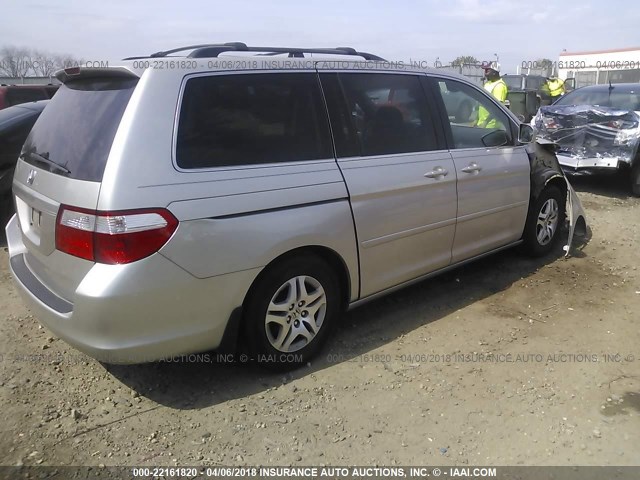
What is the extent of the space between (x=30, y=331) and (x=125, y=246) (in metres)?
1.85

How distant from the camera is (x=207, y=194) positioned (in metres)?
2.71

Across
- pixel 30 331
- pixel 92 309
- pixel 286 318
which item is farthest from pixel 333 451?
pixel 30 331

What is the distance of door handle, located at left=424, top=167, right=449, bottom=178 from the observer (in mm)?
3793

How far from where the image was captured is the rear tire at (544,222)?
4961 mm

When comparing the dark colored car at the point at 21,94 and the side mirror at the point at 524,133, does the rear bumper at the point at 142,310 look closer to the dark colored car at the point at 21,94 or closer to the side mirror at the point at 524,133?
Result: the side mirror at the point at 524,133

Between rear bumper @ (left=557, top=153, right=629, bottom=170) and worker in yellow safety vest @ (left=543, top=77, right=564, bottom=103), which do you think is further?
worker in yellow safety vest @ (left=543, top=77, right=564, bottom=103)

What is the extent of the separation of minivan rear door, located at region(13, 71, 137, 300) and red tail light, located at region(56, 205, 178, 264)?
0.06m

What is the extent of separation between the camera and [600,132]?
25.9ft

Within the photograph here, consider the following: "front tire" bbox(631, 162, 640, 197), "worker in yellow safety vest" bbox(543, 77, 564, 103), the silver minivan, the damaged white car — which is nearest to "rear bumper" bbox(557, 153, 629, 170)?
the damaged white car

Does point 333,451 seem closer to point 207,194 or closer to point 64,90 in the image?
point 207,194

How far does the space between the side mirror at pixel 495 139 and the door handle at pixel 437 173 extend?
0.71 m

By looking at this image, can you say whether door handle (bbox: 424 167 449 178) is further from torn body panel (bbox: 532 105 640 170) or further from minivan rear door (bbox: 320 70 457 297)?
torn body panel (bbox: 532 105 640 170)

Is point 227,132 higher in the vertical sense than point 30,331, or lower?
higher

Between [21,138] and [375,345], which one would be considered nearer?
[375,345]
